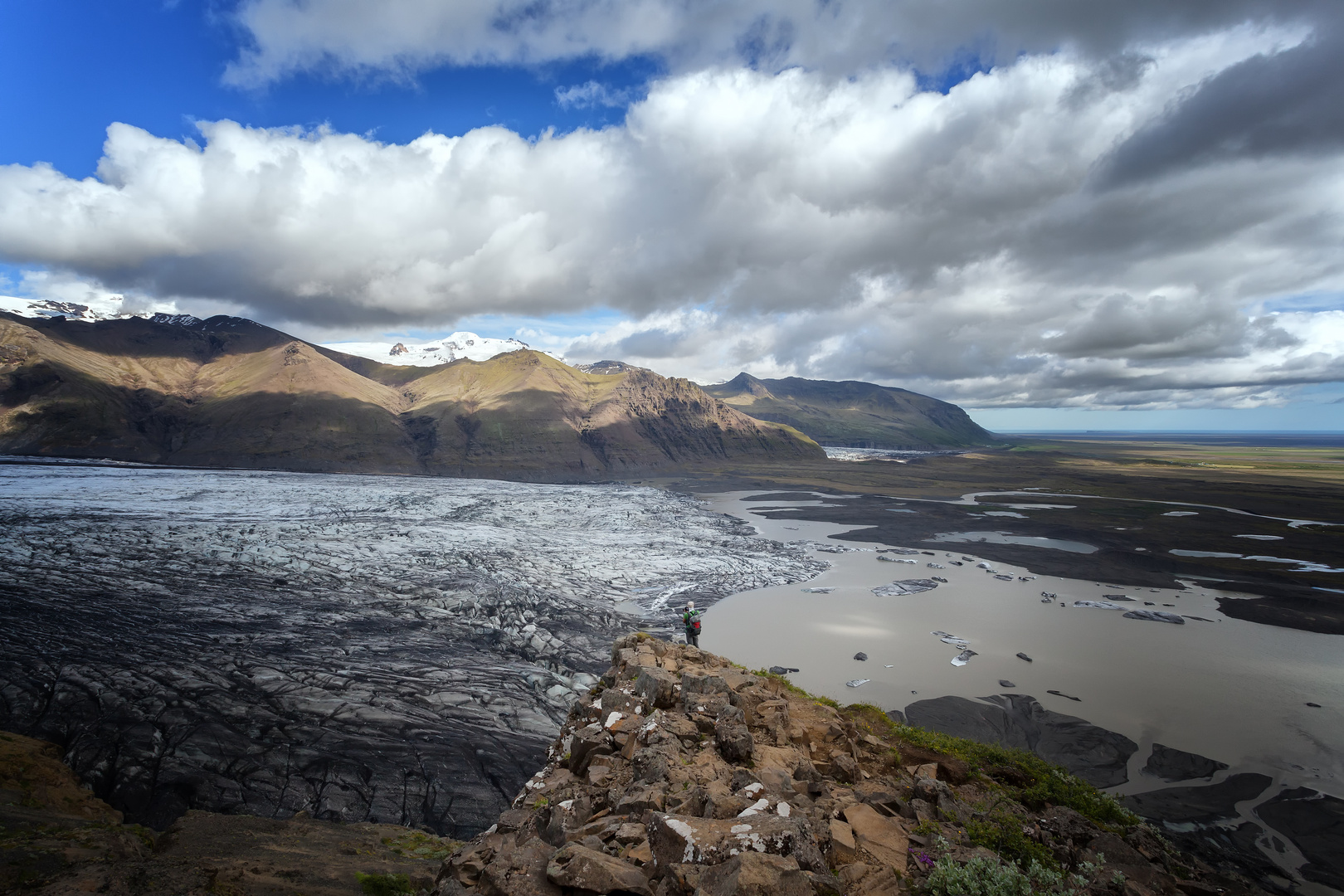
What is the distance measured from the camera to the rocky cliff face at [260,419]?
12888 centimetres

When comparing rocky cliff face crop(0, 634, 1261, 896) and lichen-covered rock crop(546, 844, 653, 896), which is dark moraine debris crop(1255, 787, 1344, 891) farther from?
lichen-covered rock crop(546, 844, 653, 896)

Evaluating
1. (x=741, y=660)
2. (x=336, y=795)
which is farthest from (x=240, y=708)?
(x=741, y=660)

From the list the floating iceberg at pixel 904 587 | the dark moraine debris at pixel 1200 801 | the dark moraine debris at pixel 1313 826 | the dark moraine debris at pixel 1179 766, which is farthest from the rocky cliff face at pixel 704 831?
the floating iceberg at pixel 904 587

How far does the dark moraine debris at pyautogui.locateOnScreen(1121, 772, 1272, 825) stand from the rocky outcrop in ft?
15.6

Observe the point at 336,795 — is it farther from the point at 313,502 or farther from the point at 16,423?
the point at 16,423

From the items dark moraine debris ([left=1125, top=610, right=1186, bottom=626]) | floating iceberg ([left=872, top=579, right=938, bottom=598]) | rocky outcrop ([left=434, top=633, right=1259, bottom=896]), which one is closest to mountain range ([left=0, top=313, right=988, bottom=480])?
floating iceberg ([left=872, top=579, right=938, bottom=598])

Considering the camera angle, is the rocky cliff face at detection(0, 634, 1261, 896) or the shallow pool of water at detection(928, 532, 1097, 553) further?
the shallow pool of water at detection(928, 532, 1097, 553)

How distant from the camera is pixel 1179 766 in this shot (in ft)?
69.7

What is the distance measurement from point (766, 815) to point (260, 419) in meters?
188

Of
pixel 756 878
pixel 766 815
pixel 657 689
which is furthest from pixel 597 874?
pixel 657 689

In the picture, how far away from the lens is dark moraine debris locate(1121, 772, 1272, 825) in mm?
18156

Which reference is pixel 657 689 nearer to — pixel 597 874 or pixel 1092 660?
pixel 597 874

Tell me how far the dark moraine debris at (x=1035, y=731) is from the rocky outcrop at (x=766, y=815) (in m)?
7.41

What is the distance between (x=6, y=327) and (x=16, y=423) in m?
50.3
